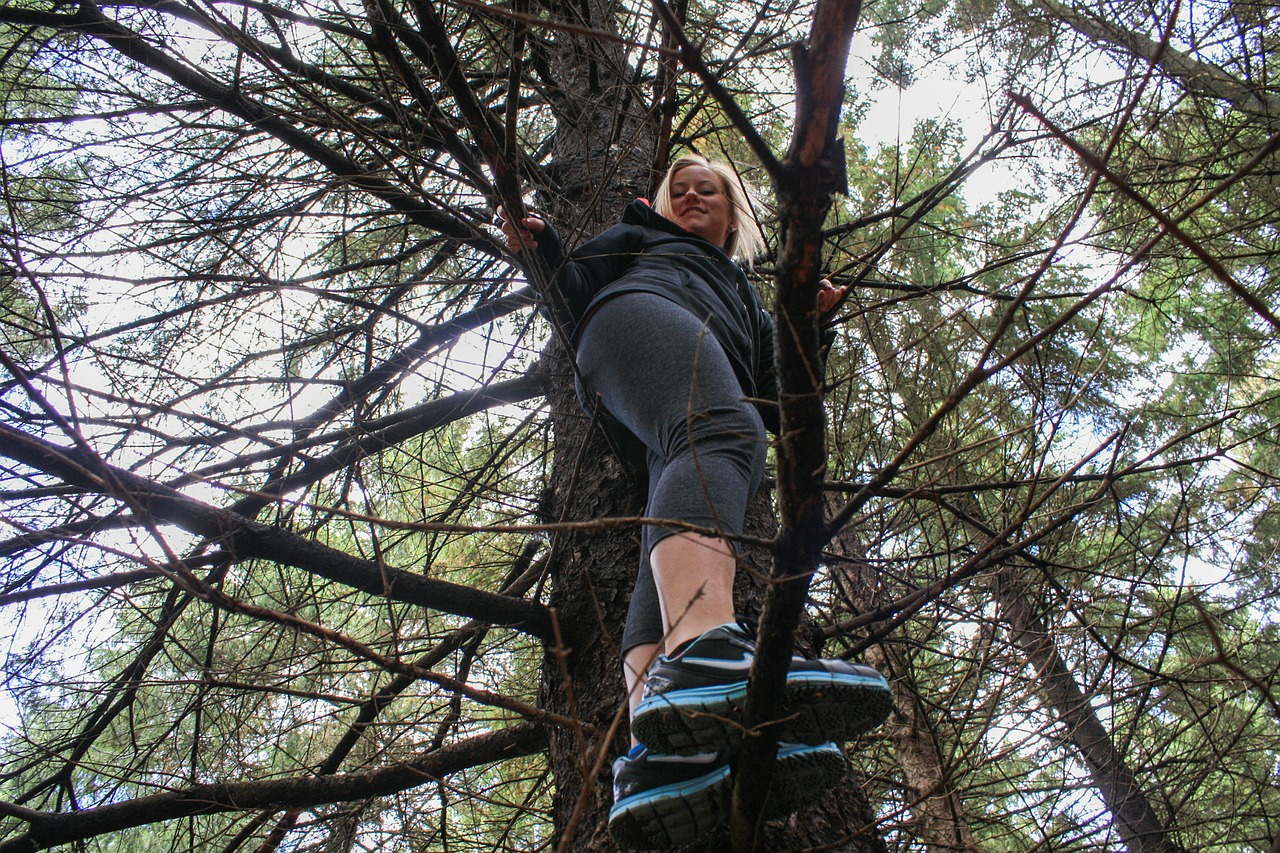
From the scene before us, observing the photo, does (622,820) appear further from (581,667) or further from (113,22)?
(113,22)

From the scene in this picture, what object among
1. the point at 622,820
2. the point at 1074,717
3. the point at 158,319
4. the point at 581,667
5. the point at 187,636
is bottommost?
the point at 622,820

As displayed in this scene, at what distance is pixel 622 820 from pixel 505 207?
1.03 meters

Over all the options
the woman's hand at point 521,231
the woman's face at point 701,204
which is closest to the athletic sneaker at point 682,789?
the woman's hand at point 521,231

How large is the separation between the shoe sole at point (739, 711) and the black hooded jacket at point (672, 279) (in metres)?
0.73

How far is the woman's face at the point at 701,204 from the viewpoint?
7.47 ft

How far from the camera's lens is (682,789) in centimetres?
113

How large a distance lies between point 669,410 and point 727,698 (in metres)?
0.56

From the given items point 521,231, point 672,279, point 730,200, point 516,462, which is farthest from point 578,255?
point 516,462

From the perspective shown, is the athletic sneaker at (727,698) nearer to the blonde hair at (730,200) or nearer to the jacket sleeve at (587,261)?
the jacket sleeve at (587,261)

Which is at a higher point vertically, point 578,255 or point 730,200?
point 730,200

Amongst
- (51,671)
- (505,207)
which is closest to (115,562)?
(51,671)

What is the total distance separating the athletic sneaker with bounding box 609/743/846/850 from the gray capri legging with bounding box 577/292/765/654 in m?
0.19

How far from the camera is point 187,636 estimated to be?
9.97ft

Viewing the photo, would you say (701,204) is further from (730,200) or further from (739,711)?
(739,711)
